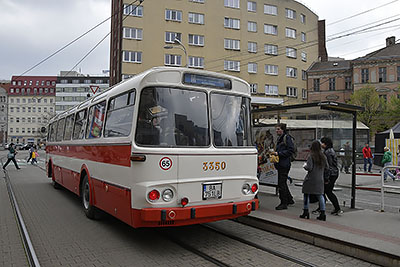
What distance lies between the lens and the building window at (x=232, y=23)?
143 ft

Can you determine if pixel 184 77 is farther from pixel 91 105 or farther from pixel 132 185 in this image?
pixel 91 105

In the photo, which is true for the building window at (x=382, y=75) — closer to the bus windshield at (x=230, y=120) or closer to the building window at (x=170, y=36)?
the building window at (x=170, y=36)

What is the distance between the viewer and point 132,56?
3859 cm

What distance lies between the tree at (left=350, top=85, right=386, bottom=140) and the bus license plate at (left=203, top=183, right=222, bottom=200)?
38742 mm

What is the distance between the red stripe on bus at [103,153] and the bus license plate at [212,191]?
1313 mm

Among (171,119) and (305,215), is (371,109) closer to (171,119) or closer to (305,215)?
(305,215)

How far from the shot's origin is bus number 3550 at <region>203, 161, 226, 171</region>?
578 centimetres

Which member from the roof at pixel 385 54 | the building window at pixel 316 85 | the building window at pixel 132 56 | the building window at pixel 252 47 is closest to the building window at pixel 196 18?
the building window at pixel 252 47

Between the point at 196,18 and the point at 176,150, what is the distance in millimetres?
38888

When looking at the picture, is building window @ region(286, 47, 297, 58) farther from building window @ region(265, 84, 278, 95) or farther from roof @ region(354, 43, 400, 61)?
roof @ region(354, 43, 400, 61)

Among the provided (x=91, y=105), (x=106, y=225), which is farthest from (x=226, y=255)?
(x=91, y=105)

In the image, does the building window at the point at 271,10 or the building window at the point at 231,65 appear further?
the building window at the point at 271,10

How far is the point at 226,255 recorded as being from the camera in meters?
5.49

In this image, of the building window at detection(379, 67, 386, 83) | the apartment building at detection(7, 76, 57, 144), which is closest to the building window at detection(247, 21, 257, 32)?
the building window at detection(379, 67, 386, 83)
